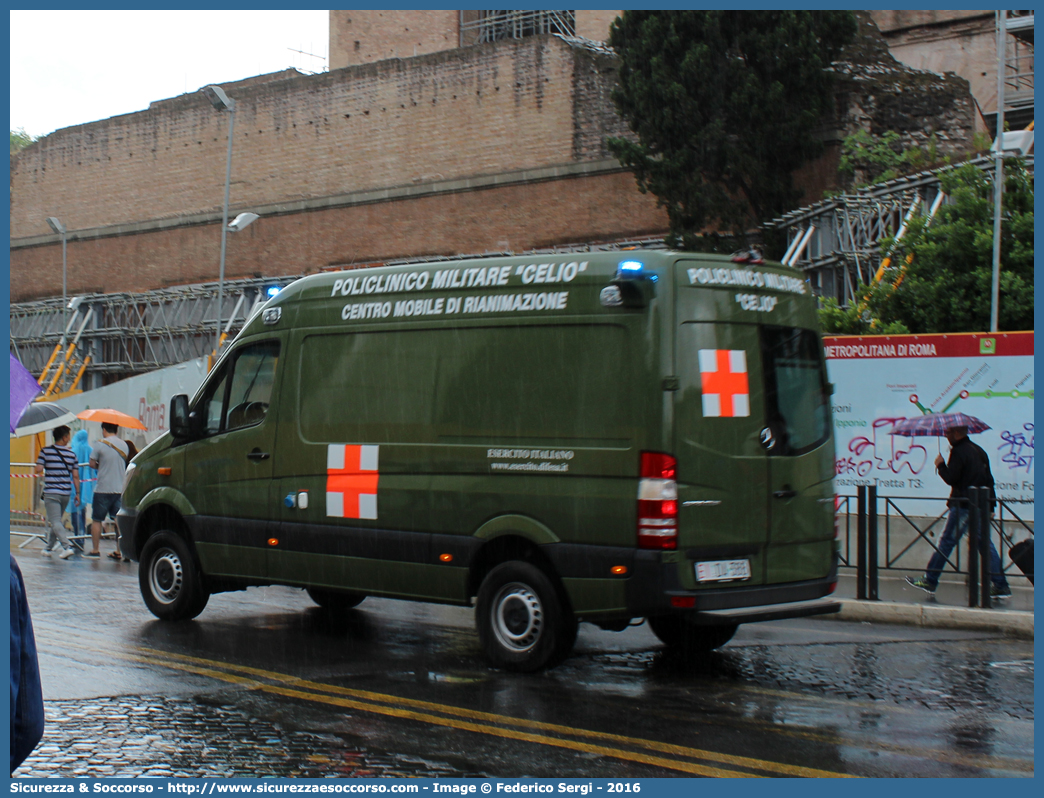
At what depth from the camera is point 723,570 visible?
7.26 meters

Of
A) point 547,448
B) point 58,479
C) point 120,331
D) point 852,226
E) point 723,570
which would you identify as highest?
point 852,226

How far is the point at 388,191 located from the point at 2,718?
33.4 metres

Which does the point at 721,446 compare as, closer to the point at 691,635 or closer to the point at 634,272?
the point at 634,272

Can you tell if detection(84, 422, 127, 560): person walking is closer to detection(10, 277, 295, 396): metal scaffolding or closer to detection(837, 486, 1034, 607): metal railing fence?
detection(837, 486, 1034, 607): metal railing fence

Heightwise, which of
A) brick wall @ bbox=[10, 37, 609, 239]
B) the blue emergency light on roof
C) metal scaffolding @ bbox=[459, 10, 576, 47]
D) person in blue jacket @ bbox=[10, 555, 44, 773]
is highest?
metal scaffolding @ bbox=[459, 10, 576, 47]

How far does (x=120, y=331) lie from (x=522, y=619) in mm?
35772

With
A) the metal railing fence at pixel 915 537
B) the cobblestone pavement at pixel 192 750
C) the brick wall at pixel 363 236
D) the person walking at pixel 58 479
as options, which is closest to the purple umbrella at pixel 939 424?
the metal railing fence at pixel 915 537

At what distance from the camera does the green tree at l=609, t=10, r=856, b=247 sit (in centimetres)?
2431

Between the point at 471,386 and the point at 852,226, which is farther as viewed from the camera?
the point at 852,226

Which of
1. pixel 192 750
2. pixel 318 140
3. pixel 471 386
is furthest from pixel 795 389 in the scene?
pixel 318 140

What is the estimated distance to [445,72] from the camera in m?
34.8

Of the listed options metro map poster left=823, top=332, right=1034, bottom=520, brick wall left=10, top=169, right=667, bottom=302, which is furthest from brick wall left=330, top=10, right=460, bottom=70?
metro map poster left=823, top=332, right=1034, bottom=520

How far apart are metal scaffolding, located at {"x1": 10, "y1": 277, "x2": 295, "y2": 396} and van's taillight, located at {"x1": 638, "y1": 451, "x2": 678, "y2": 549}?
100 feet

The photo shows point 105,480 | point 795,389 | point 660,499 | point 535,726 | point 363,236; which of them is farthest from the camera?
point 363,236
